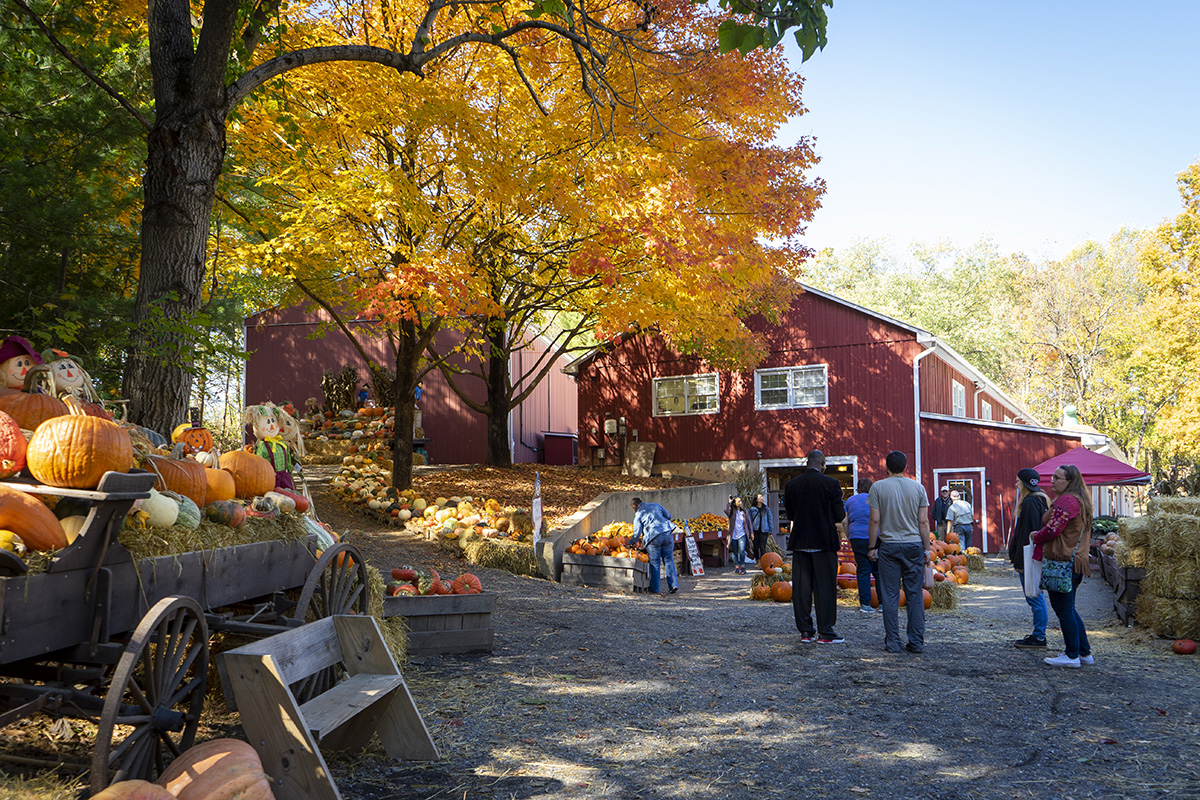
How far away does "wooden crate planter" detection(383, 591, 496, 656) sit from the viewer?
6762 millimetres

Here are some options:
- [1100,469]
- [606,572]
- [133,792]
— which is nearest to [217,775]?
[133,792]

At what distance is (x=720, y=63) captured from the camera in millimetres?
13039

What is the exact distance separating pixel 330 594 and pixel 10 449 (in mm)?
1910

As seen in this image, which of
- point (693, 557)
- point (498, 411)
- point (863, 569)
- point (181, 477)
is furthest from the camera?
point (498, 411)

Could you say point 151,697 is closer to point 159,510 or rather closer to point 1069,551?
point 159,510

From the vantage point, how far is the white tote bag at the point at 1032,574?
7.09 m

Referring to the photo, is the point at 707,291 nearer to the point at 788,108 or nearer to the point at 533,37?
the point at 788,108

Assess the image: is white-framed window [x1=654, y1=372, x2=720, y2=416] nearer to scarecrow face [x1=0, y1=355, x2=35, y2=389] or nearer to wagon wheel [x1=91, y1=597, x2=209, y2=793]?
scarecrow face [x1=0, y1=355, x2=35, y2=389]

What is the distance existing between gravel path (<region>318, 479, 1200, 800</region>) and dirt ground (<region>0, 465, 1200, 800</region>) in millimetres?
16

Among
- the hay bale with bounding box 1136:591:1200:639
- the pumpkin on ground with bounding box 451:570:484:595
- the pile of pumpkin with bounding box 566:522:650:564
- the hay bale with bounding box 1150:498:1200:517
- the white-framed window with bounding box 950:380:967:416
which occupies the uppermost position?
the white-framed window with bounding box 950:380:967:416

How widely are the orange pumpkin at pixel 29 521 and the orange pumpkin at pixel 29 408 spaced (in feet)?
2.64

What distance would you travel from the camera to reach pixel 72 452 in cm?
320

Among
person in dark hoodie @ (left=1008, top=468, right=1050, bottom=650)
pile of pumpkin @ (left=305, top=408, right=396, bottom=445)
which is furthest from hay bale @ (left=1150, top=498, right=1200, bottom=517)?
pile of pumpkin @ (left=305, top=408, right=396, bottom=445)

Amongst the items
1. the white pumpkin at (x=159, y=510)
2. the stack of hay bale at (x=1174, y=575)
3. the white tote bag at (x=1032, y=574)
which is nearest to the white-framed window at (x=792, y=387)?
the stack of hay bale at (x=1174, y=575)
